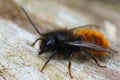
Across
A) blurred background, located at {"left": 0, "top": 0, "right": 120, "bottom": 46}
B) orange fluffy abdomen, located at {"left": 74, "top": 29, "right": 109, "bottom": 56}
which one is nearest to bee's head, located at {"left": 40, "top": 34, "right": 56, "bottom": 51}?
orange fluffy abdomen, located at {"left": 74, "top": 29, "right": 109, "bottom": 56}

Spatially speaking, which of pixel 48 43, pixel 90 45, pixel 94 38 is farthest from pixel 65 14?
pixel 48 43

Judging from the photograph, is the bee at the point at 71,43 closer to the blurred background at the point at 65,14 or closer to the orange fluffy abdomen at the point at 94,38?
the orange fluffy abdomen at the point at 94,38

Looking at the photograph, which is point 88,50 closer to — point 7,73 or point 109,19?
point 7,73

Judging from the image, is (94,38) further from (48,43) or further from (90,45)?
(48,43)

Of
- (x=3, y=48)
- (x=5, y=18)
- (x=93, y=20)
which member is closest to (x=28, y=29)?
(x=5, y=18)

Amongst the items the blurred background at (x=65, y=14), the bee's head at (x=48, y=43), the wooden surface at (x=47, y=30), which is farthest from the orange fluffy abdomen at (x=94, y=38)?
the blurred background at (x=65, y=14)
